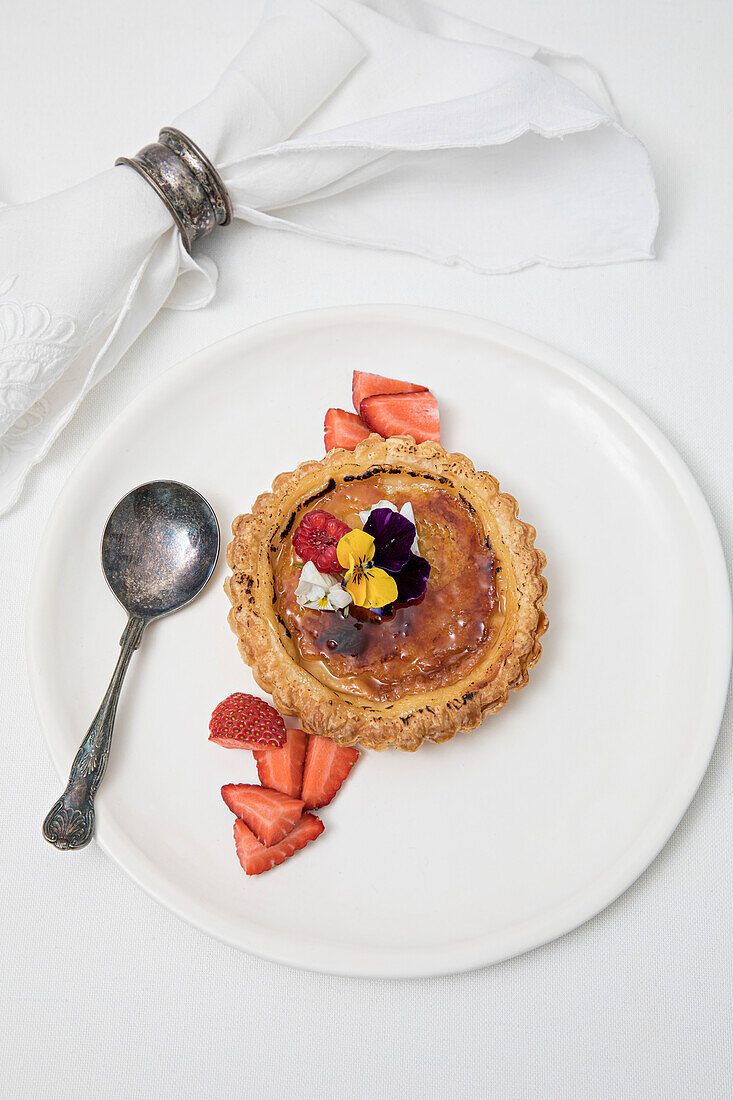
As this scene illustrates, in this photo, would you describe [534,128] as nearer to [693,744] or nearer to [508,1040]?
[693,744]

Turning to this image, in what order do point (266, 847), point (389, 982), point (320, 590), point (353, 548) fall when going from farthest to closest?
point (389, 982), point (266, 847), point (320, 590), point (353, 548)

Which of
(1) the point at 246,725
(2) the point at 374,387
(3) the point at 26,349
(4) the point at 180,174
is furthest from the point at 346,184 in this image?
(1) the point at 246,725

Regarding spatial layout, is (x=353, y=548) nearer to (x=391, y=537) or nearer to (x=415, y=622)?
(x=391, y=537)

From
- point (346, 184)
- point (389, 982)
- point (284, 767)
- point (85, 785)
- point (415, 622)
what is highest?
point (346, 184)

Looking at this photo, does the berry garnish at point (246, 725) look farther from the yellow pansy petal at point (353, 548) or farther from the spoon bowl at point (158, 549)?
the yellow pansy petal at point (353, 548)

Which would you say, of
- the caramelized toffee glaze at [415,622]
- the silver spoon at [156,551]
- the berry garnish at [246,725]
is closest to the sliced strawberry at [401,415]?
the caramelized toffee glaze at [415,622]

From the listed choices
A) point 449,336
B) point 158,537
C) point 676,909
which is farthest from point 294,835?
point 449,336
